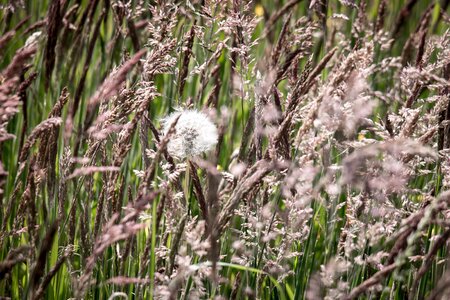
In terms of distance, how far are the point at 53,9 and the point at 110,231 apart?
724 mm

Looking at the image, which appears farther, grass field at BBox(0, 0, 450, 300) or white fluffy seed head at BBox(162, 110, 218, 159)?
white fluffy seed head at BBox(162, 110, 218, 159)

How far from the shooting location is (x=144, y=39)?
99.0 inches

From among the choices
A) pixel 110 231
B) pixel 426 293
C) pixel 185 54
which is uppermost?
pixel 185 54

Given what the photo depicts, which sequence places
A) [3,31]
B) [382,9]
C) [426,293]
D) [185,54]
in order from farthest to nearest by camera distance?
[382,9]
[3,31]
[426,293]
[185,54]

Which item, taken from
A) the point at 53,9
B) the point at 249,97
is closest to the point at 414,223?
the point at 249,97

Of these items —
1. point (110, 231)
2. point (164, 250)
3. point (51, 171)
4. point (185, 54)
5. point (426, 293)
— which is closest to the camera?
point (110, 231)

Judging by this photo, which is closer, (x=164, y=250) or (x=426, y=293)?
(x=164, y=250)

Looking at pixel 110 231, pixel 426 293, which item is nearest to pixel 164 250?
pixel 110 231

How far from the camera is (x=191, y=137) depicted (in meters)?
1.77

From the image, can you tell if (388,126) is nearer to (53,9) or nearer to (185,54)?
(185,54)

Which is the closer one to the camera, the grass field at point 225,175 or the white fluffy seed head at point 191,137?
the grass field at point 225,175

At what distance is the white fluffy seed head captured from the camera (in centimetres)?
176

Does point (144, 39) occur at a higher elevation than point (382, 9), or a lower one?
lower

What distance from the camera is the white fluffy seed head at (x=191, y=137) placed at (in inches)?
69.4
